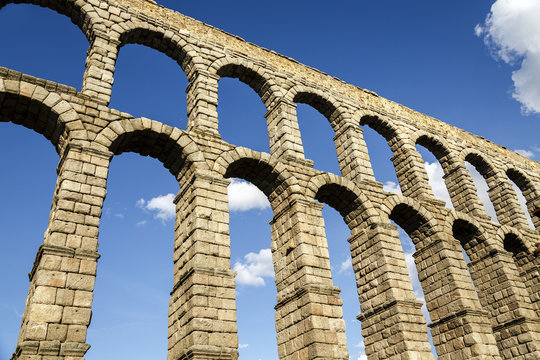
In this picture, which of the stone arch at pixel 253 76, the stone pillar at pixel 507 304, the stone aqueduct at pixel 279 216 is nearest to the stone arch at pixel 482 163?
the stone aqueduct at pixel 279 216

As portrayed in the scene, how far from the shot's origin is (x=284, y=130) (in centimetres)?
1476

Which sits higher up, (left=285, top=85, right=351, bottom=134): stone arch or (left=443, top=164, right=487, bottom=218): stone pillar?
(left=285, top=85, right=351, bottom=134): stone arch

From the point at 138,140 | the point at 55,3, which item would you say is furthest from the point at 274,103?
the point at 55,3

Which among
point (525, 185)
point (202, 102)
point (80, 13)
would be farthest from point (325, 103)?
point (525, 185)

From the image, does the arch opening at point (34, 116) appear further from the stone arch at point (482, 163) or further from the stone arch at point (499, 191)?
the stone arch at point (482, 163)

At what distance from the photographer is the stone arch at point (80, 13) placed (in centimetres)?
1312

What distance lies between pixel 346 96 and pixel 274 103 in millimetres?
3963

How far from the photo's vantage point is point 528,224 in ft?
65.1

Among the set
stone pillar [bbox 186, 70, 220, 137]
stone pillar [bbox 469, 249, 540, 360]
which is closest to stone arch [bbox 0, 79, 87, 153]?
stone pillar [bbox 186, 70, 220, 137]

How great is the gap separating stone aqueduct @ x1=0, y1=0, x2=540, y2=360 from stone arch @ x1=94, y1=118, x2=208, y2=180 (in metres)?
0.04

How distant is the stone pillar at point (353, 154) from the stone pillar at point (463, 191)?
5.61 meters

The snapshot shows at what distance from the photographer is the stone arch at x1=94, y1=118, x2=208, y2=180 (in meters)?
11.3

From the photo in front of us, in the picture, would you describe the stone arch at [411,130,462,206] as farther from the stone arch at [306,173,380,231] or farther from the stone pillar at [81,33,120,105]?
the stone pillar at [81,33,120,105]

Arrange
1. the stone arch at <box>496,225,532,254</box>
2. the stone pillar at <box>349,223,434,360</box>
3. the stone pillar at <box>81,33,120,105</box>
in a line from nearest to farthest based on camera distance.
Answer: the stone pillar at <box>81,33,120,105</box> → the stone pillar at <box>349,223,434,360</box> → the stone arch at <box>496,225,532,254</box>
